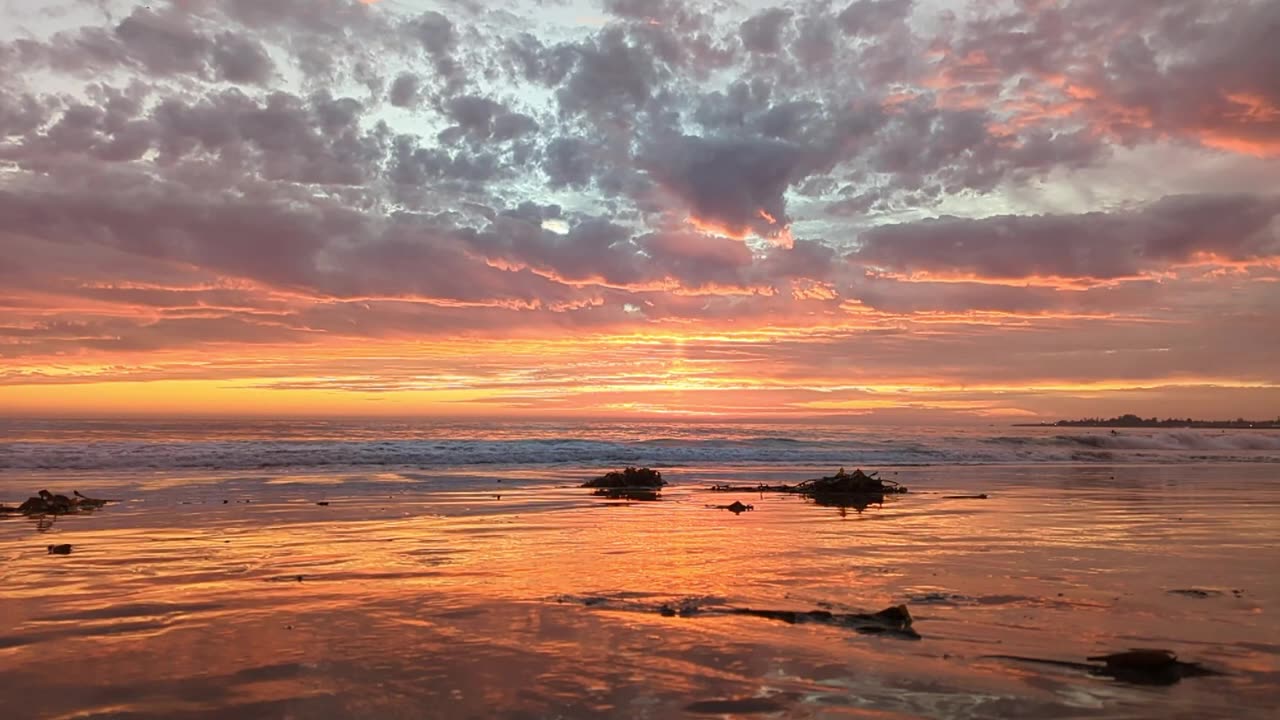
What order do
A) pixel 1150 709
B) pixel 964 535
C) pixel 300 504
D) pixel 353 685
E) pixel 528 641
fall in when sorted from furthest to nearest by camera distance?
Answer: pixel 300 504, pixel 964 535, pixel 528 641, pixel 353 685, pixel 1150 709

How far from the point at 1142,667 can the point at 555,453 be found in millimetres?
39106

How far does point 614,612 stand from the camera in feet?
25.8

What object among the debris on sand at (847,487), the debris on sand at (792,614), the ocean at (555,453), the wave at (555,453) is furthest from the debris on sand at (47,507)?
the debris on sand at (847,487)

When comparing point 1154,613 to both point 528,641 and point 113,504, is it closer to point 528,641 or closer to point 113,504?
point 528,641

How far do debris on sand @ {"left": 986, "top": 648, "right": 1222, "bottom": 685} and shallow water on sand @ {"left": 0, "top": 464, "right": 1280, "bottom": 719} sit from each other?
14 centimetres

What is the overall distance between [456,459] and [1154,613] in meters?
34.6

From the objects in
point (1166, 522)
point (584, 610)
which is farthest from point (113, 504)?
point (1166, 522)

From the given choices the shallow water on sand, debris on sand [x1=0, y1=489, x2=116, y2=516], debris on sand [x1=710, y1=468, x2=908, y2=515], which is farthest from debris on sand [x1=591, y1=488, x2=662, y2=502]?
debris on sand [x1=0, y1=489, x2=116, y2=516]

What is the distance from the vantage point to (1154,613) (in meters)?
7.75

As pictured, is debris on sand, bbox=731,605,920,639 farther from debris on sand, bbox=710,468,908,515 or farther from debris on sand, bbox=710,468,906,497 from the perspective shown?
debris on sand, bbox=710,468,906,497

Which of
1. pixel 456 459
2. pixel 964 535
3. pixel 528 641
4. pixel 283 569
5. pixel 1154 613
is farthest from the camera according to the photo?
pixel 456 459

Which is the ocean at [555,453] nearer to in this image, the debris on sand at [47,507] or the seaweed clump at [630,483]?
the seaweed clump at [630,483]

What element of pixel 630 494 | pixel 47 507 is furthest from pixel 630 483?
pixel 47 507

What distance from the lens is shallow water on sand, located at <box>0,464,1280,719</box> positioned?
5406 millimetres
